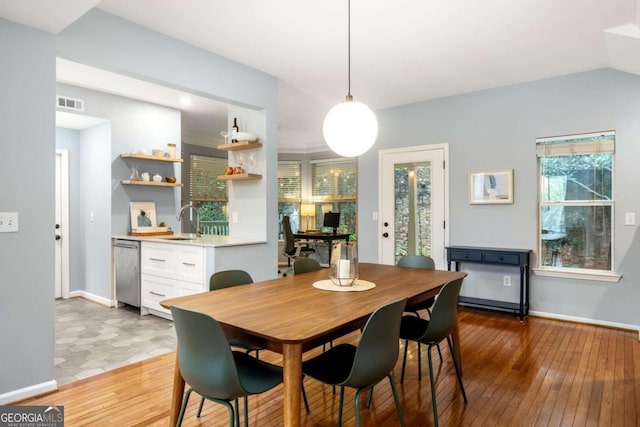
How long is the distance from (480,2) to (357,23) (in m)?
0.88

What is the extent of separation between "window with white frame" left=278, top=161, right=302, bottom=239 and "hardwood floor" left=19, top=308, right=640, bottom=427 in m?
5.52

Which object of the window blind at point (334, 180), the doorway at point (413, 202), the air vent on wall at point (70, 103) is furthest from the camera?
the window blind at point (334, 180)

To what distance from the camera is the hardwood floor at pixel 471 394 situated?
7.21 ft

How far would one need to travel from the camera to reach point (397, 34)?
314cm

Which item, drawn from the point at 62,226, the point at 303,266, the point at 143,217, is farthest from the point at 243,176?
the point at 62,226

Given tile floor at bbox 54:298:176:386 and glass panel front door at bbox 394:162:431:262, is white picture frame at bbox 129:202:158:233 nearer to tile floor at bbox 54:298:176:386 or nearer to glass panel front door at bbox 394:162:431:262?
tile floor at bbox 54:298:176:386

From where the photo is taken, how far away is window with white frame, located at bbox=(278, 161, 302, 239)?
8.59 meters

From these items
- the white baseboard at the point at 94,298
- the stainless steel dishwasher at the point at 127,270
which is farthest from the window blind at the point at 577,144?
the white baseboard at the point at 94,298

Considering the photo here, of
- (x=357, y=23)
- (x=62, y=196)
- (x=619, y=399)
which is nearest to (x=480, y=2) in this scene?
(x=357, y=23)

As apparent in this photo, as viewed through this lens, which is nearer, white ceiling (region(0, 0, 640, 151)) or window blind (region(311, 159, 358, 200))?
white ceiling (region(0, 0, 640, 151))

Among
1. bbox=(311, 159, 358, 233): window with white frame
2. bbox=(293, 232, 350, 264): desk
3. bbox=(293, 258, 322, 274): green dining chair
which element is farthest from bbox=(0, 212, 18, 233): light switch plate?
bbox=(311, 159, 358, 233): window with white frame

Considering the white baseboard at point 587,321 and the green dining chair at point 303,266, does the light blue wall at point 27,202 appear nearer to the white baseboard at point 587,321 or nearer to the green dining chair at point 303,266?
the green dining chair at point 303,266

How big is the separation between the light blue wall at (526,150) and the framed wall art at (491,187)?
73 millimetres

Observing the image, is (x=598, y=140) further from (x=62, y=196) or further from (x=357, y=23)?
(x=62, y=196)
